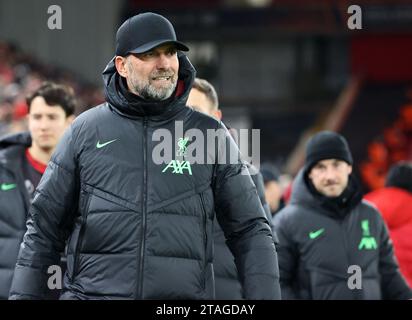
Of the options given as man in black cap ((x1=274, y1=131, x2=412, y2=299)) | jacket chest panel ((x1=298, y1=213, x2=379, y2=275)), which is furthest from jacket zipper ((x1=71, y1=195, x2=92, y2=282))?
jacket chest panel ((x1=298, y1=213, x2=379, y2=275))

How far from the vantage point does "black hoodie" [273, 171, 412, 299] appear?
559 centimetres

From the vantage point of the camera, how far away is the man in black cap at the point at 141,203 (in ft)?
11.6

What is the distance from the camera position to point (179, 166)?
3.64 metres

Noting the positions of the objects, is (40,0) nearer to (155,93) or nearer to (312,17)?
(312,17)

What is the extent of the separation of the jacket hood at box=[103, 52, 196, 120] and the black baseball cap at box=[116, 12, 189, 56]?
0.11 meters

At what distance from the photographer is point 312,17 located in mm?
23672

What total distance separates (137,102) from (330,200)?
233 cm

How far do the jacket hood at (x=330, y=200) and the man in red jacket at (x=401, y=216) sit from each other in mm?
778

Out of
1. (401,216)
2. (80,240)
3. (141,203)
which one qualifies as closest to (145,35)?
(141,203)

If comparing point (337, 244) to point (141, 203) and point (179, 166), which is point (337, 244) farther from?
point (141, 203)

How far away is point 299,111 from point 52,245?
19.9 meters

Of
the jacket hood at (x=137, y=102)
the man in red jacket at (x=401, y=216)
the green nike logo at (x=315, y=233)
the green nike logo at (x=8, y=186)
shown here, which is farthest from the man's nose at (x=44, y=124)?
the man in red jacket at (x=401, y=216)

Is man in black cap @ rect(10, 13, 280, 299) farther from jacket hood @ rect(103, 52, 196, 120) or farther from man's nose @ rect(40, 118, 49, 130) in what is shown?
man's nose @ rect(40, 118, 49, 130)
